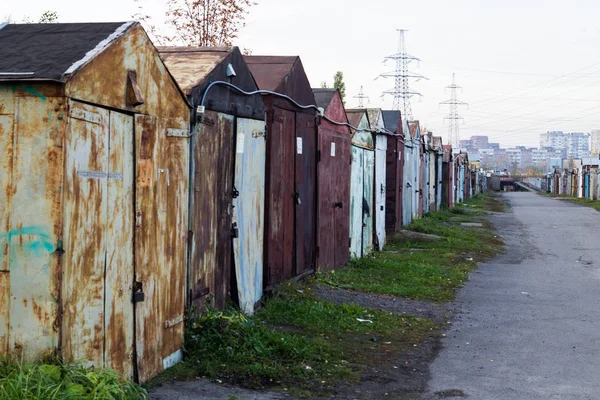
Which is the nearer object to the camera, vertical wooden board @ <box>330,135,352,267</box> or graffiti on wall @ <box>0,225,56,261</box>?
graffiti on wall @ <box>0,225,56,261</box>

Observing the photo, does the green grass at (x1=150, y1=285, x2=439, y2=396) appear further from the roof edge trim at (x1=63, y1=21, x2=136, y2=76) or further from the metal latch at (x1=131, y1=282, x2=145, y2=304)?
the roof edge trim at (x1=63, y1=21, x2=136, y2=76)

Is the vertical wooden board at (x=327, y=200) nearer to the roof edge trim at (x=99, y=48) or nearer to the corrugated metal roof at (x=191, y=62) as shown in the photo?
the corrugated metal roof at (x=191, y=62)

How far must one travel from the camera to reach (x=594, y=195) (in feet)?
205

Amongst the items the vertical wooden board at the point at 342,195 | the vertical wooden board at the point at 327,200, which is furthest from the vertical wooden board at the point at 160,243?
the vertical wooden board at the point at 342,195

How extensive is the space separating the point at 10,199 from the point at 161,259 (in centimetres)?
173

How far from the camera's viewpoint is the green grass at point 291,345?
250 inches

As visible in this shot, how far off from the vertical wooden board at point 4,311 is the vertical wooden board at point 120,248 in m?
0.75

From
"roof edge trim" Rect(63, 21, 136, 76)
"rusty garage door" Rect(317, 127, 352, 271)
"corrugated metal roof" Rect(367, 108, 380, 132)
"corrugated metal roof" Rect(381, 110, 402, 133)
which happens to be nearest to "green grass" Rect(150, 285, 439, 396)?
"roof edge trim" Rect(63, 21, 136, 76)

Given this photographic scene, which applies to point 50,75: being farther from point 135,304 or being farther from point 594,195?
point 594,195

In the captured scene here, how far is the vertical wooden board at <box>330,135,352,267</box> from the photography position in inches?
526

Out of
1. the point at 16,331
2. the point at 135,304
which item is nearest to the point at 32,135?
the point at 16,331

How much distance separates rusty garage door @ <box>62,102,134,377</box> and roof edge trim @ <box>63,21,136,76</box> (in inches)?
8.9

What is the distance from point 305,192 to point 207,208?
3.91 meters

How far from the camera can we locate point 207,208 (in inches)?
297
